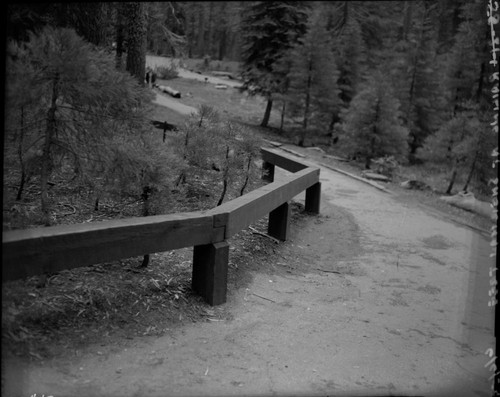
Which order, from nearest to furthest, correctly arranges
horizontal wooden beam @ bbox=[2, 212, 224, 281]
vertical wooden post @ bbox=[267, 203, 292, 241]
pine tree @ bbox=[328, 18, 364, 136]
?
horizontal wooden beam @ bbox=[2, 212, 224, 281], vertical wooden post @ bbox=[267, 203, 292, 241], pine tree @ bbox=[328, 18, 364, 136]

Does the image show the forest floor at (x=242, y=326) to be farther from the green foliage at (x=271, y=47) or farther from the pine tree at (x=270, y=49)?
the green foliage at (x=271, y=47)

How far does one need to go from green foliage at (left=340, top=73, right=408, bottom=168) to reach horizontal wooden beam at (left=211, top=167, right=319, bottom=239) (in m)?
10.2

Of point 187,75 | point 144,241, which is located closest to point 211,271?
point 144,241

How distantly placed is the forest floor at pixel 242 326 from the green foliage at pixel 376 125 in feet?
37.4

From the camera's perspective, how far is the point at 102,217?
563cm

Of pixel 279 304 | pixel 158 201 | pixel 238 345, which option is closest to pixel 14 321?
pixel 238 345

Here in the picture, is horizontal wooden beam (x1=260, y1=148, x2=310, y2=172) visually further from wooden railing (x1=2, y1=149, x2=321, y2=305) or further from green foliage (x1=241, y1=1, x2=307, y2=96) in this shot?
green foliage (x1=241, y1=1, x2=307, y2=96)

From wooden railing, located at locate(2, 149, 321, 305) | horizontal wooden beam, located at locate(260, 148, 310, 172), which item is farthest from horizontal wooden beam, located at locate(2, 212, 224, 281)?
horizontal wooden beam, located at locate(260, 148, 310, 172)

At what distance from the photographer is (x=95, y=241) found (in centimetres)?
338

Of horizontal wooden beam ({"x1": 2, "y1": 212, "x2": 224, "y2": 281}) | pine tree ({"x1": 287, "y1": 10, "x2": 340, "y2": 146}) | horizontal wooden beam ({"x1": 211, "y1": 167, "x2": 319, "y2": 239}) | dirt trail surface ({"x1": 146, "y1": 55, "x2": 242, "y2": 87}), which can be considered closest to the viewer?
horizontal wooden beam ({"x1": 2, "y1": 212, "x2": 224, "y2": 281})

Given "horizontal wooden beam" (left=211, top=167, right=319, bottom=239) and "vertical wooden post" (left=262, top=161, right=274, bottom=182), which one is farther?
"vertical wooden post" (left=262, top=161, right=274, bottom=182)

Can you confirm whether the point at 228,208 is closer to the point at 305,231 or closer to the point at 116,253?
the point at 116,253

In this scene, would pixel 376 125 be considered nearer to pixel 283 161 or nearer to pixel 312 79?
pixel 312 79

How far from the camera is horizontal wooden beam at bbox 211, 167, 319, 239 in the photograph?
4.62m
